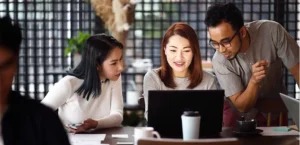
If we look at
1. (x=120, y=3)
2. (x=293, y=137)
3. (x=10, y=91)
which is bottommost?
(x=293, y=137)

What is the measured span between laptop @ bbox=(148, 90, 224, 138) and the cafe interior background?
301 centimetres

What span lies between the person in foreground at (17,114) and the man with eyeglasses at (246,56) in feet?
6.28

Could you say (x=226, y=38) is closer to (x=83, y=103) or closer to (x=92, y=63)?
(x=92, y=63)

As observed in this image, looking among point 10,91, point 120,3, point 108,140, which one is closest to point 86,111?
point 108,140

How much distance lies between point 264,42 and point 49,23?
324cm

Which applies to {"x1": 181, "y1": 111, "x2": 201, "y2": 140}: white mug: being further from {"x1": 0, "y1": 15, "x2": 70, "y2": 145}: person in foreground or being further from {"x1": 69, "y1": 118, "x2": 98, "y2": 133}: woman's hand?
{"x1": 0, "y1": 15, "x2": 70, "y2": 145}: person in foreground

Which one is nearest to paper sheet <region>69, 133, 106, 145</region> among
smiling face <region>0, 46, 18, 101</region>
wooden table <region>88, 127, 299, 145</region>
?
wooden table <region>88, 127, 299, 145</region>

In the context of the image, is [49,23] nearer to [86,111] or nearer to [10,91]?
[86,111]

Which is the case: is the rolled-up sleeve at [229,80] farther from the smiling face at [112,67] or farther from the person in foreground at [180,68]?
the smiling face at [112,67]

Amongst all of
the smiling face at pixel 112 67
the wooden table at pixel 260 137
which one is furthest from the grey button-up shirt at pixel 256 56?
the smiling face at pixel 112 67

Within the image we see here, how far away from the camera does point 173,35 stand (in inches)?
141

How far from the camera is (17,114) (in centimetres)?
167

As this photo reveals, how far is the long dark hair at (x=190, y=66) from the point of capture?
139 inches

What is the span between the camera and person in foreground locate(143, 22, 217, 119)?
3.52m
